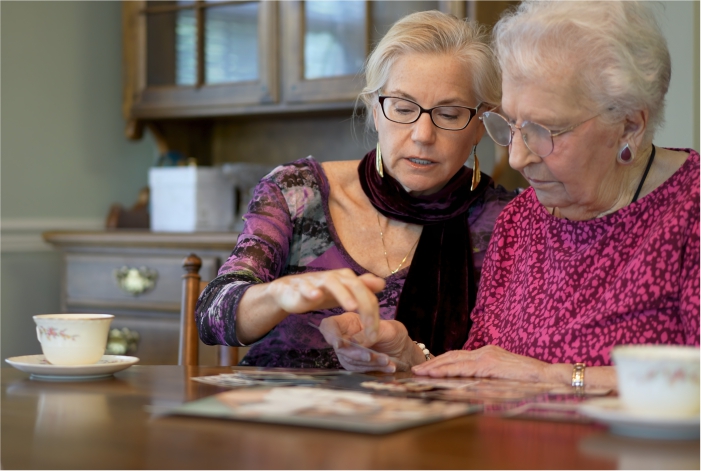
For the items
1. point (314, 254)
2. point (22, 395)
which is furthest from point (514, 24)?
point (22, 395)

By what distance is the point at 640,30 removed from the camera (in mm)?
1241

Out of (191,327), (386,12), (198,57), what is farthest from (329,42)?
(191,327)

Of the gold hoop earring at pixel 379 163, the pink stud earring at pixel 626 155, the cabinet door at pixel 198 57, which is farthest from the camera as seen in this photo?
the cabinet door at pixel 198 57

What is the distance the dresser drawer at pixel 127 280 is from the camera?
2754 mm

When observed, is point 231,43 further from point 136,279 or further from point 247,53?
point 136,279

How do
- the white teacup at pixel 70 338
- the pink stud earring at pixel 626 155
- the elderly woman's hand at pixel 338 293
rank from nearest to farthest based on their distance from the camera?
the elderly woman's hand at pixel 338 293, the white teacup at pixel 70 338, the pink stud earring at pixel 626 155

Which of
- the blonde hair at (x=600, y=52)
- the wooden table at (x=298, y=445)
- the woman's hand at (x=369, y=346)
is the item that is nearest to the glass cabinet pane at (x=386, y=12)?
the blonde hair at (x=600, y=52)

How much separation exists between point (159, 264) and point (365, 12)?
1070 mm

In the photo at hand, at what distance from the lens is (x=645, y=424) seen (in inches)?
28.8

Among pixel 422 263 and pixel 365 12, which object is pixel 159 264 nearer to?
pixel 365 12

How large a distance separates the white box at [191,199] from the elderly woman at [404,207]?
1343mm

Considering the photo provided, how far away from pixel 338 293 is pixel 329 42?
1887 millimetres

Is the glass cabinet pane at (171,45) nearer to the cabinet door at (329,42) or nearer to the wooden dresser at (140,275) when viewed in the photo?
the cabinet door at (329,42)

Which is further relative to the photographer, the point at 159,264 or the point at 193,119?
the point at 193,119
